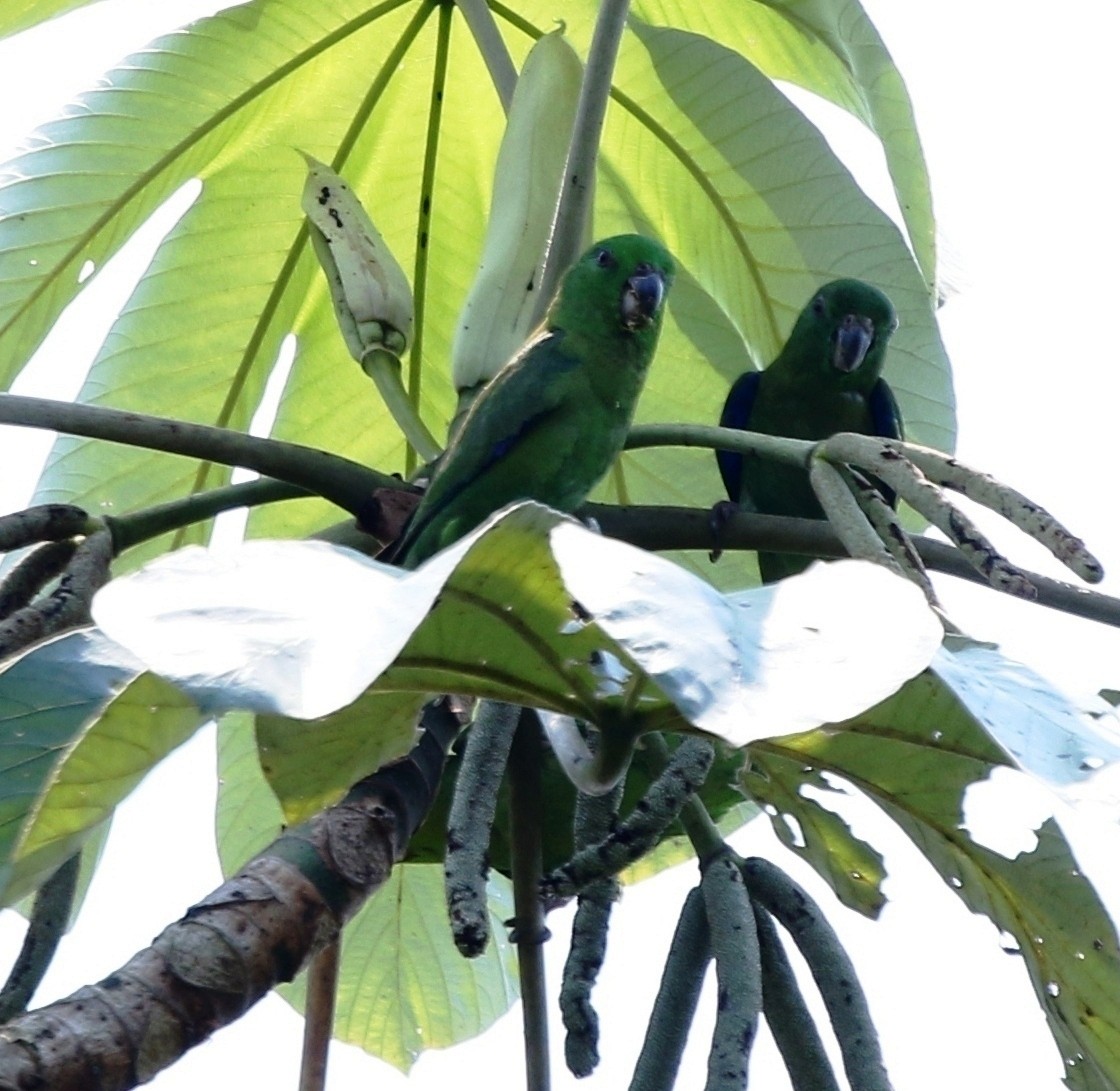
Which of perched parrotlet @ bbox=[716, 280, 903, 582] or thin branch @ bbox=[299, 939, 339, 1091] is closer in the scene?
thin branch @ bbox=[299, 939, 339, 1091]

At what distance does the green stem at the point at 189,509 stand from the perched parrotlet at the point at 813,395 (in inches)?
44.9

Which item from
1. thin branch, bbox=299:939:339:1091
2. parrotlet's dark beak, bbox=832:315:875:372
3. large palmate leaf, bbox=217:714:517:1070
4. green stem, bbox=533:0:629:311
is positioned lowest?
large palmate leaf, bbox=217:714:517:1070

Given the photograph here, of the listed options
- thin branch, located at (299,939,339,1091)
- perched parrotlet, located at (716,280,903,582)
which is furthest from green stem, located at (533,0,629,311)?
perched parrotlet, located at (716,280,903,582)

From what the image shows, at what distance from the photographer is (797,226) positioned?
6.63 ft

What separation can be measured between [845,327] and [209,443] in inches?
61.1

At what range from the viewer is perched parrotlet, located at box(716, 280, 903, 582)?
2.64 meters

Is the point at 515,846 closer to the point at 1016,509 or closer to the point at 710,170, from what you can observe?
the point at 1016,509

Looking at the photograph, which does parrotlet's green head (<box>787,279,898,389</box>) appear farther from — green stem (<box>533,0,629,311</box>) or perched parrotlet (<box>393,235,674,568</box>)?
green stem (<box>533,0,629,311</box>)

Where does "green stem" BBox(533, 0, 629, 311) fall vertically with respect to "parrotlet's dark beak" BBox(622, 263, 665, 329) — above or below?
above

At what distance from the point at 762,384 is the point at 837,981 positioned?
1908 mm

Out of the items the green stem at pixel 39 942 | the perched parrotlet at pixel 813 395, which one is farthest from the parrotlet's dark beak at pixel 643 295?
the green stem at pixel 39 942

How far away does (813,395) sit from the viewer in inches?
114

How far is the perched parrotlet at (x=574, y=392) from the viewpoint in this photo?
2.04 metres

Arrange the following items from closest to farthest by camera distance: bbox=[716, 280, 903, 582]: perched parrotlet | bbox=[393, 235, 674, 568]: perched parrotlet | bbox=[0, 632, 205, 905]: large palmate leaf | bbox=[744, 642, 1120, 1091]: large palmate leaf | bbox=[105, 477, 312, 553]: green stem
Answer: bbox=[0, 632, 205, 905]: large palmate leaf
bbox=[744, 642, 1120, 1091]: large palmate leaf
bbox=[105, 477, 312, 553]: green stem
bbox=[393, 235, 674, 568]: perched parrotlet
bbox=[716, 280, 903, 582]: perched parrotlet
